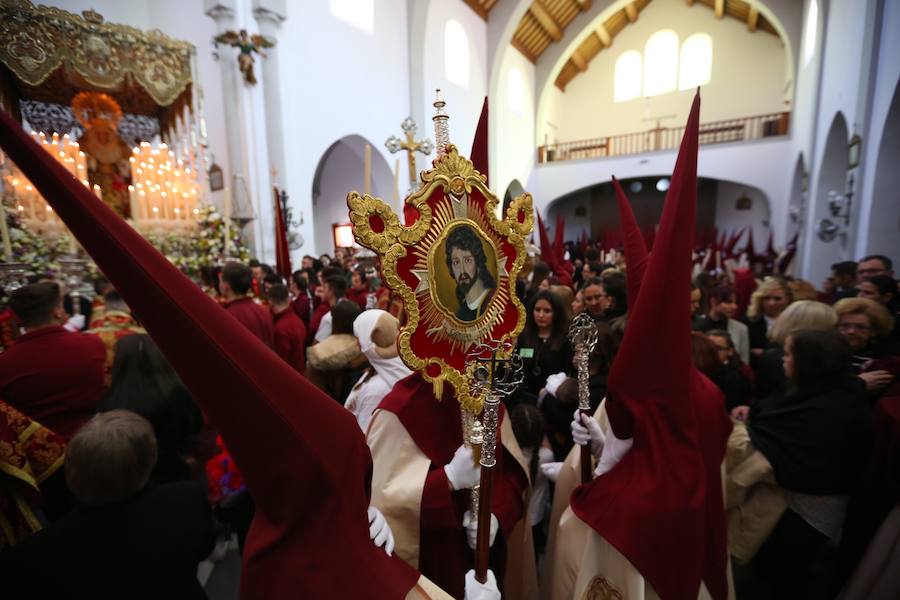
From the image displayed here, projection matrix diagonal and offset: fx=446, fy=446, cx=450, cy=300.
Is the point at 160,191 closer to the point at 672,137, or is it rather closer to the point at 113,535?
the point at 113,535

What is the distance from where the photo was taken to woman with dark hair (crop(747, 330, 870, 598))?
6.26 ft

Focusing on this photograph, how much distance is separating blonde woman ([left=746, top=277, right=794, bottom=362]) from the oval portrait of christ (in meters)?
3.12

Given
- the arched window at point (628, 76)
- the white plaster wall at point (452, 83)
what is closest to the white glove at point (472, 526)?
the white plaster wall at point (452, 83)

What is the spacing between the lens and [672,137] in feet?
54.8

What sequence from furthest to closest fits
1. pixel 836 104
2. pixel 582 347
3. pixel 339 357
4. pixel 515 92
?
1. pixel 515 92
2. pixel 836 104
3. pixel 339 357
4. pixel 582 347

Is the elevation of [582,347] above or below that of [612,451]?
above

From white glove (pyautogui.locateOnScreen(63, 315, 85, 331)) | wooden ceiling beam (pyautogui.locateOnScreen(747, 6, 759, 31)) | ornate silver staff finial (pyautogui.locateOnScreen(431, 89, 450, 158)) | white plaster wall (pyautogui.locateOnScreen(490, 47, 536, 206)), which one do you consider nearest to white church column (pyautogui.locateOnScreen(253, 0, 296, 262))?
white glove (pyautogui.locateOnScreen(63, 315, 85, 331))

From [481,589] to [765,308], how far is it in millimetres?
3757

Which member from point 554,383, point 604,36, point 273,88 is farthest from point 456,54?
point 554,383

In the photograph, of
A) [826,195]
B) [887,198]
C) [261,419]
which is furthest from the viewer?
[826,195]

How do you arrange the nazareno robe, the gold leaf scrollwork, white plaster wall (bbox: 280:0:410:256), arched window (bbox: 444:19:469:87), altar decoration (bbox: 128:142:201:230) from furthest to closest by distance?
arched window (bbox: 444:19:469:87) → white plaster wall (bbox: 280:0:410:256) → altar decoration (bbox: 128:142:201:230) → the nazareno robe → the gold leaf scrollwork

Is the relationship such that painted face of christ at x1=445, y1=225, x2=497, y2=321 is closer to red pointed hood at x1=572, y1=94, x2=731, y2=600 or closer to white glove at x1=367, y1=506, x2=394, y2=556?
red pointed hood at x1=572, y1=94, x2=731, y2=600

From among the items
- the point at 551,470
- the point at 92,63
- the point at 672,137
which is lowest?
the point at 551,470

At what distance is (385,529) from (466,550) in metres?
0.58
